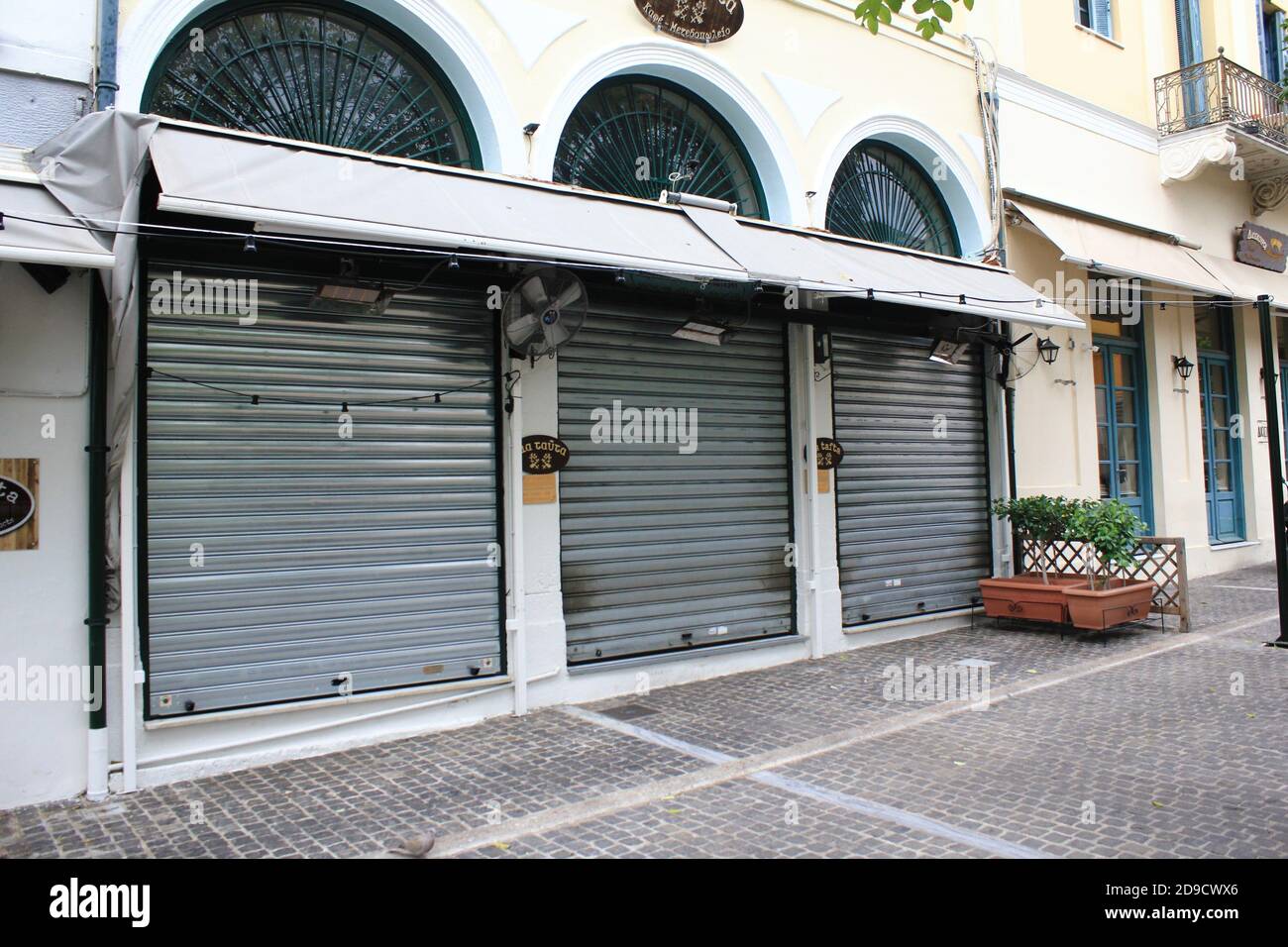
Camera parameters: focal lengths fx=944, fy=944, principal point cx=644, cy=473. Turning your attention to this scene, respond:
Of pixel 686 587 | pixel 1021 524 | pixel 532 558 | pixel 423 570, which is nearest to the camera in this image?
pixel 423 570

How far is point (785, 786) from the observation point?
5.40m

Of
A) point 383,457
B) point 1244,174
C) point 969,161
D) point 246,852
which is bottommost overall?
point 246,852

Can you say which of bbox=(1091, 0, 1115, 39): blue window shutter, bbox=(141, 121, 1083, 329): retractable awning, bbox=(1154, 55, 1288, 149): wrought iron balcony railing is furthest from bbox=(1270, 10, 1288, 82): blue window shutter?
bbox=(141, 121, 1083, 329): retractable awning

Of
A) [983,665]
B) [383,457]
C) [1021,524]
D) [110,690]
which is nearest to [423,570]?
[383,457]

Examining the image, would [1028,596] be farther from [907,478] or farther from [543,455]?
[543,455]

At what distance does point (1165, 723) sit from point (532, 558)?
463cm

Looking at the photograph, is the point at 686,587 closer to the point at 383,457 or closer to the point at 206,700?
the point at 383,457

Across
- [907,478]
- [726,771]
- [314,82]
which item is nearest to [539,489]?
[726,771]

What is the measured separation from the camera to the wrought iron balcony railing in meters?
13.3

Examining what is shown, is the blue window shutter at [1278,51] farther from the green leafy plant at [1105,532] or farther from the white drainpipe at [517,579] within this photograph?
the white drainpipe at [517,579]

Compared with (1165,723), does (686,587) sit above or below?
above

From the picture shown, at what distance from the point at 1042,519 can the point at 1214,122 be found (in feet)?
24.5

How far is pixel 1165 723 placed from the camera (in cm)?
649
